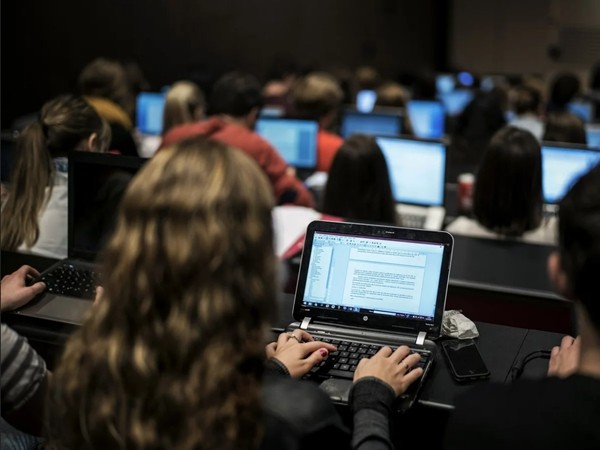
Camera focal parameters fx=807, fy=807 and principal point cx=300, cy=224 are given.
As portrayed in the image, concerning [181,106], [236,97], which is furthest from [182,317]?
[181,106]

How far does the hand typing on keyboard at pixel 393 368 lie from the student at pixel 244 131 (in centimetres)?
210

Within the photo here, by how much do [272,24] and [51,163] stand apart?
683cm

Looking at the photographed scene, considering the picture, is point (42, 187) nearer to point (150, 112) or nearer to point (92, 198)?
point (92, 198)

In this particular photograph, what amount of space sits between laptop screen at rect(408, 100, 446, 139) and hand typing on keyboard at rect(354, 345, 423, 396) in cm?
456

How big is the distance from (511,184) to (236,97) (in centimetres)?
154

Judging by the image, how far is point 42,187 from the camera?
2.18m

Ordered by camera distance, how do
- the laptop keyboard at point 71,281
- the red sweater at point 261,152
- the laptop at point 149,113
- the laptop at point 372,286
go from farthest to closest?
the laptop at point 149,113 < the red sweater at point 261,152 < the laptop keyboard at point 71,281 < the laptop at point 372,286

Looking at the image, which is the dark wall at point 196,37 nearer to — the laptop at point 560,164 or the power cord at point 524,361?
the laptop at point 560,164

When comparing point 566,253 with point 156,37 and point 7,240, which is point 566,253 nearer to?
point 7,240

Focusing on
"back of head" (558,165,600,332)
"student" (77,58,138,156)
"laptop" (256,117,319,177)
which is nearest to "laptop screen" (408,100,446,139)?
"laptop" (256,117,319,177)

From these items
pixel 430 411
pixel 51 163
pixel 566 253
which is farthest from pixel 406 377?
pixel 51 163

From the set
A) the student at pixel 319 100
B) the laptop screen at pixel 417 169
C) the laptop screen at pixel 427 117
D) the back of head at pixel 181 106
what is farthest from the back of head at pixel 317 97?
the laptop screen at pixel 427 117

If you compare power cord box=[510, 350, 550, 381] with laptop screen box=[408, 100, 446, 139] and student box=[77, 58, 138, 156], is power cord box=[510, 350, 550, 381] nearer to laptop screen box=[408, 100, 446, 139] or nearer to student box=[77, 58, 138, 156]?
student box=[77, 58, 138, 156]

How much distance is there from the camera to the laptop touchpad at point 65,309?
1.79 meters
